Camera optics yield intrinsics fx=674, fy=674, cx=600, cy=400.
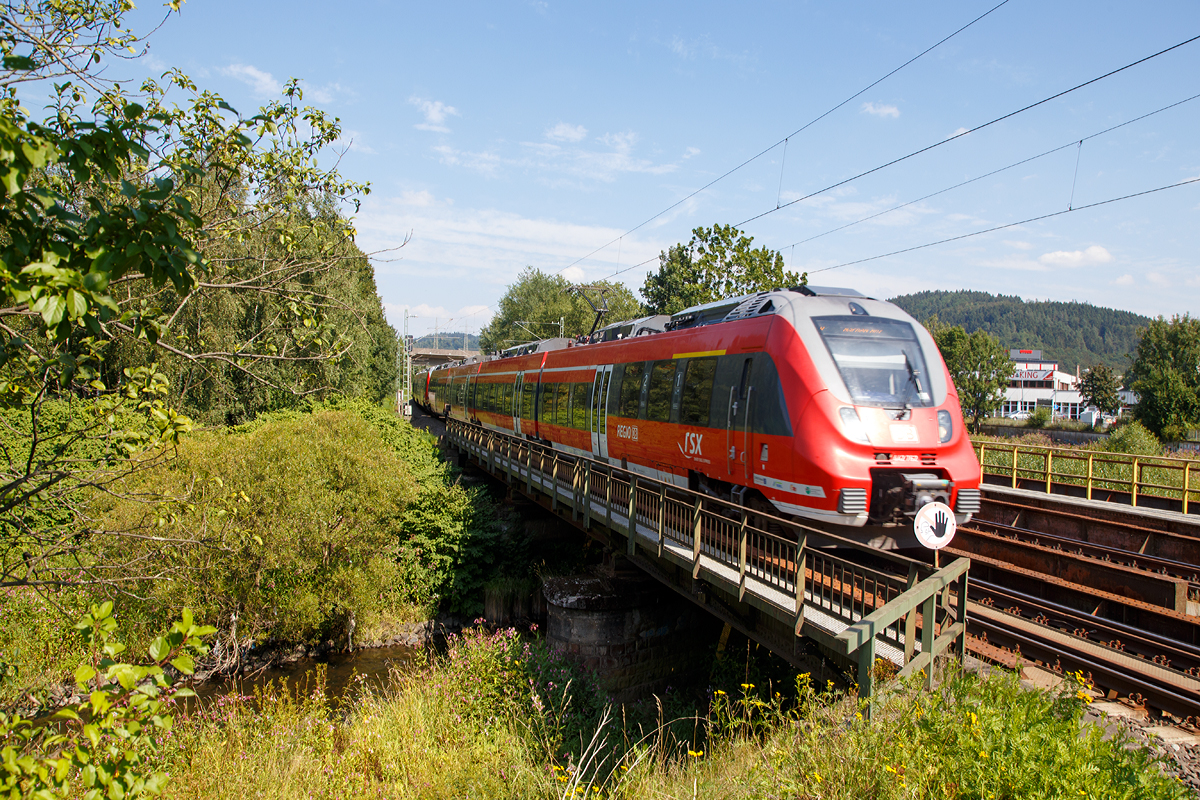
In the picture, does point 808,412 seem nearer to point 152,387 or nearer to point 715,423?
point 715,423

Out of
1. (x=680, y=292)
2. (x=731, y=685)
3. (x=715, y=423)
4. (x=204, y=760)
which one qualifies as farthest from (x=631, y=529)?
(x=680, y=292)

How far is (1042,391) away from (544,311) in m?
72.9

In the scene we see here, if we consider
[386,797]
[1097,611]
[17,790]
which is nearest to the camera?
[17,790]

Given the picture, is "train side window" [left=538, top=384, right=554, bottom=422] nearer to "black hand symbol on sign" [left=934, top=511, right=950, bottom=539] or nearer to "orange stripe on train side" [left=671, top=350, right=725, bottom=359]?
"orange stripe on train side" [left=671, top=350, right=725, bottom=359]

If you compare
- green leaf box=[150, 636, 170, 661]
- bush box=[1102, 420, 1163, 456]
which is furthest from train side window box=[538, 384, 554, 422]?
bush box=[1102, 420, 1163, 456]

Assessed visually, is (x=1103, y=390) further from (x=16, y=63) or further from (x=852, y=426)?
(x=16, y=63)

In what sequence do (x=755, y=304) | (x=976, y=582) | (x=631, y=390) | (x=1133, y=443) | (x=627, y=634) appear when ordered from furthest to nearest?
(x=1133, y=443), (x=627, y=634), (x=631, y=390), (x=976, y=582), (x=755, y=304)

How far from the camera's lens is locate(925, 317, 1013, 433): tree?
60.8m

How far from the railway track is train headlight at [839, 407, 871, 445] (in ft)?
8.90

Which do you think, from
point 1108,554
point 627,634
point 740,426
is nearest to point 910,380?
point 740,426

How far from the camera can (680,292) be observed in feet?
115

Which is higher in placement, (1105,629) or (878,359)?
(878,359)

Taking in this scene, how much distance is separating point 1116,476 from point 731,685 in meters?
13.5

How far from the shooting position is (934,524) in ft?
22.9
